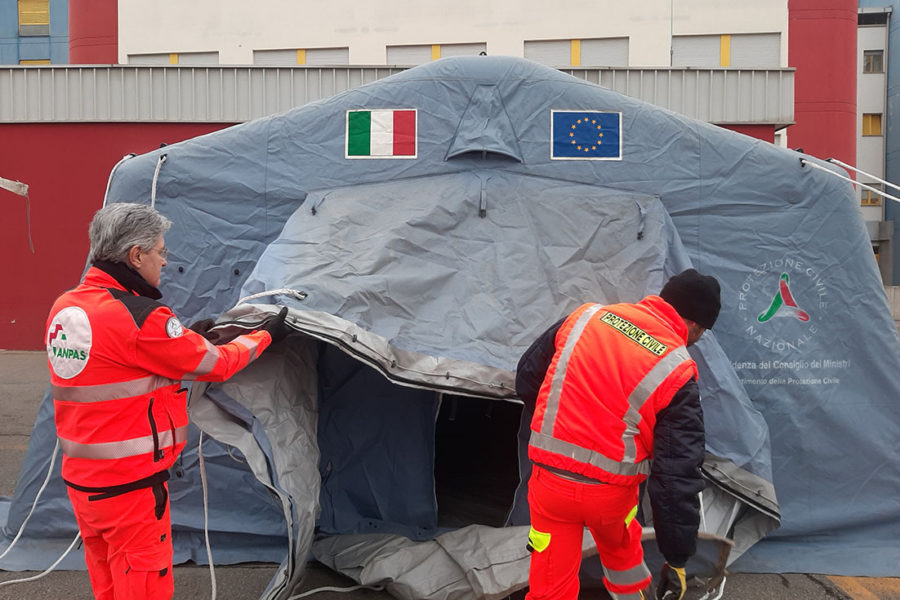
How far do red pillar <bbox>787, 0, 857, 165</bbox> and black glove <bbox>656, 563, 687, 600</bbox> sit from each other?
15.1m

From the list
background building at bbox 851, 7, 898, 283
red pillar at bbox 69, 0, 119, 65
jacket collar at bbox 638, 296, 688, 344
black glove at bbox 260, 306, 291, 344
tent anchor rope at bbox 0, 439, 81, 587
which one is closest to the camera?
jacket collar at bbox 638, 296, 688, 344

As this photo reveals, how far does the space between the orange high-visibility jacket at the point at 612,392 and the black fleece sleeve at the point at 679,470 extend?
5 centimetres

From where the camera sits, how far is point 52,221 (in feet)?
39.6

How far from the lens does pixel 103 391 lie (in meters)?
2.65

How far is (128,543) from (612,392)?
1855 mm

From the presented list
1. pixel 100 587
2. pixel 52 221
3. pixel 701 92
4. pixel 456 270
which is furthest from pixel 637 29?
pixel 100 587

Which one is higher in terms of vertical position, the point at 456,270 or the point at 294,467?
the point at 456,270

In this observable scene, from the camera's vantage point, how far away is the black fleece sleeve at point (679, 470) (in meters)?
2.61

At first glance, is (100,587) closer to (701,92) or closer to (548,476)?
(548,476)

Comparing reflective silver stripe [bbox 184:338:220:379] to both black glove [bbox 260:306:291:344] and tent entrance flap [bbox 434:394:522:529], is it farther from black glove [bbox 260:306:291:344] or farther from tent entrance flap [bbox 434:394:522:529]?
tent entrance flap [bbox 434:394:522:529]

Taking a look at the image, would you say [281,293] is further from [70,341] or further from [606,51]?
[606,51]

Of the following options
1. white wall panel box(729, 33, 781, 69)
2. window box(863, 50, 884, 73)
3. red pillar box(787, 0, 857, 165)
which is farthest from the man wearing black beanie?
window box(863, 50, 884, 73)

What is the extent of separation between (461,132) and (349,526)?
2.49m

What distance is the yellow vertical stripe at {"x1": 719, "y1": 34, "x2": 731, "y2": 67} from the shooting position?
1519 cm
